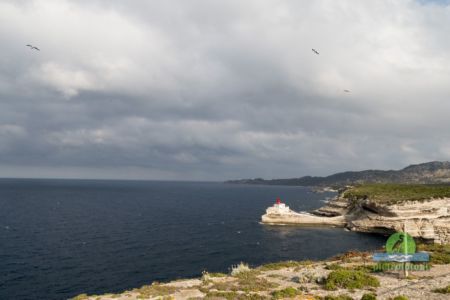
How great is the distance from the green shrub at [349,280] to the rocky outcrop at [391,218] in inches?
2190

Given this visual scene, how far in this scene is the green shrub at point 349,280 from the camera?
82.2 ft

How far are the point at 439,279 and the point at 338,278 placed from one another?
23.3ft

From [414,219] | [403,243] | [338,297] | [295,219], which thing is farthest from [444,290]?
[295,219]

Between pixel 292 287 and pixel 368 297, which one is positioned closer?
pixel 368 297

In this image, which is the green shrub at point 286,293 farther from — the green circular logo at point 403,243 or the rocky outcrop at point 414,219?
the rocky outcrop at point 414,219

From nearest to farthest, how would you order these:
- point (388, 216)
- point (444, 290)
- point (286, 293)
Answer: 1. point (444, 290)
2. point (286, 293)
3. point (388, 216)

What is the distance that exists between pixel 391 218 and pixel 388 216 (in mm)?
1462

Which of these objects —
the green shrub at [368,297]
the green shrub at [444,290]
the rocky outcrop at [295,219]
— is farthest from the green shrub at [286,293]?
the rocky outcrop at [295,219]

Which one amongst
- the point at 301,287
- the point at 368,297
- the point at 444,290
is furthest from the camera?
the point at 301,287

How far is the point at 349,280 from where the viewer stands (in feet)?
84.7

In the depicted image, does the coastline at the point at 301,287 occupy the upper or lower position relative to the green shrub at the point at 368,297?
lower

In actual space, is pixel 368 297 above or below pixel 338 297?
above

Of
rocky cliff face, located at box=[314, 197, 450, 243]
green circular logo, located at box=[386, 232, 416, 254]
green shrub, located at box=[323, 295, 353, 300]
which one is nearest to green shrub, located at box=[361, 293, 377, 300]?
green shrub, located at box=[323, 295, 353, 300]

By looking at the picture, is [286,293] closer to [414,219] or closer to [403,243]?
[403,243]
